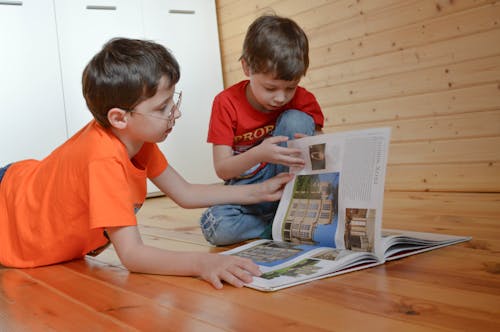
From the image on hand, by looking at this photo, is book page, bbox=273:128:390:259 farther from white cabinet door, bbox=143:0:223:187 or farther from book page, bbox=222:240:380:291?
white cabinet door, bbox=143:0:223:187

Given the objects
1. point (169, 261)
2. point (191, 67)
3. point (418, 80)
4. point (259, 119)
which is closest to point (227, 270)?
point (169, 261)

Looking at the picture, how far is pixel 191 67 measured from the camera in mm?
3301

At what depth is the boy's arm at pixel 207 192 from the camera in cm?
141

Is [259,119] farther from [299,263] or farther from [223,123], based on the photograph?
[299,263]

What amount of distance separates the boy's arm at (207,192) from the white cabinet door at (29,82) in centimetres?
163

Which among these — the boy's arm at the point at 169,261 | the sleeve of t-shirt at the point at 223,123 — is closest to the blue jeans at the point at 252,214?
the sleeve of t-shirt at the point at 223,123

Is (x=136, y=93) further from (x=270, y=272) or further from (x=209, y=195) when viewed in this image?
(x=270, y=272)

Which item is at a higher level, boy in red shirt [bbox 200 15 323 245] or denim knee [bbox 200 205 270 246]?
boy in red shirt [bbox 200 15 323 245]

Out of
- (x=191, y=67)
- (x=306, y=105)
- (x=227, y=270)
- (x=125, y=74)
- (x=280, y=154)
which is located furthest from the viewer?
(x=191, y=67)

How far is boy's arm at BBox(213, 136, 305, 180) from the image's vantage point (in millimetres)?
1287

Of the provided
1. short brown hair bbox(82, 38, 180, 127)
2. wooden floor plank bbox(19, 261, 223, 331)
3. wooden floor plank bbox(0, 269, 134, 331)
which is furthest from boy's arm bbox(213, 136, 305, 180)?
wooden floor plank bbox(0, 269, 134, 331)

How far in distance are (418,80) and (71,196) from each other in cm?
150

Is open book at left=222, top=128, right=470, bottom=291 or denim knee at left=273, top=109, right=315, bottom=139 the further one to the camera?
denim knee at left=273, top=109, right=315, bottom=139

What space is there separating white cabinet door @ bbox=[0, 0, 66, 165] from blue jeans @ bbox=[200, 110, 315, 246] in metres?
1.65
